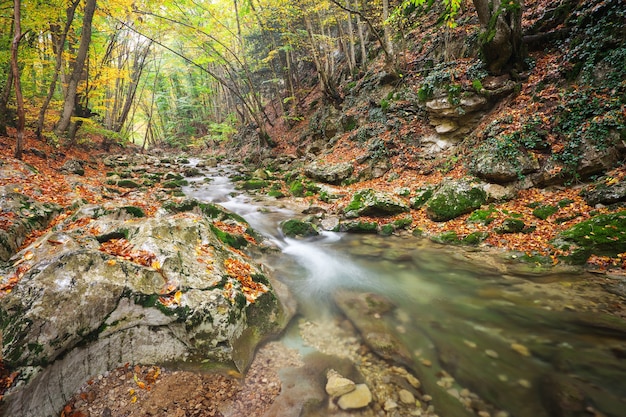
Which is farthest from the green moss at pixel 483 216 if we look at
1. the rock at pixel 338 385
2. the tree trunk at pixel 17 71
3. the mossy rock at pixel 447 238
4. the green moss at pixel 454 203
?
the tree trunk at pixel 17 71

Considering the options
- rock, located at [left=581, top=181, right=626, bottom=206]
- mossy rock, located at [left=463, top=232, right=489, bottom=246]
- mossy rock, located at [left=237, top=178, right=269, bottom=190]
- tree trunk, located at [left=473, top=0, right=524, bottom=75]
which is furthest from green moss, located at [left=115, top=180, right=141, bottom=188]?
rock, located at [left=581, top=181, right=626, bottom=206]

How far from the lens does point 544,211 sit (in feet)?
19.9

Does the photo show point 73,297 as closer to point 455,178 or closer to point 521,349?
point 521,349

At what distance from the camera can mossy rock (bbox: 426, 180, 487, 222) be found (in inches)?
285

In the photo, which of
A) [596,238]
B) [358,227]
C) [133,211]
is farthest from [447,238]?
[133,211]

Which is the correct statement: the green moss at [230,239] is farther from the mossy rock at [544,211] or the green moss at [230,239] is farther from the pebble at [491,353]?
the mossy rock at [544,211]

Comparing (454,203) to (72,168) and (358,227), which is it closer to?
(358,227)

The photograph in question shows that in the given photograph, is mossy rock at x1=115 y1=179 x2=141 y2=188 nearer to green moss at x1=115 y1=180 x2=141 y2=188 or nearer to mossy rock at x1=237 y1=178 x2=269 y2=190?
green moss at x1=115 y1=180 x2=141 y2=188

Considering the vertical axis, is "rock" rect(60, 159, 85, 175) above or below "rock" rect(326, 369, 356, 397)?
above

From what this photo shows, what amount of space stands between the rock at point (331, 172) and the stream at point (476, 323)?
5.47 m

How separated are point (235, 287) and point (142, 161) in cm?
1785

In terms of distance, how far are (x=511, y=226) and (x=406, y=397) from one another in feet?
16.6

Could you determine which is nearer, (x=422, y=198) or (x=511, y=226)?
(x=511, y=226)

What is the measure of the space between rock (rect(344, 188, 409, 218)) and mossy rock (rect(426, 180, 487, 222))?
2.93 ft
